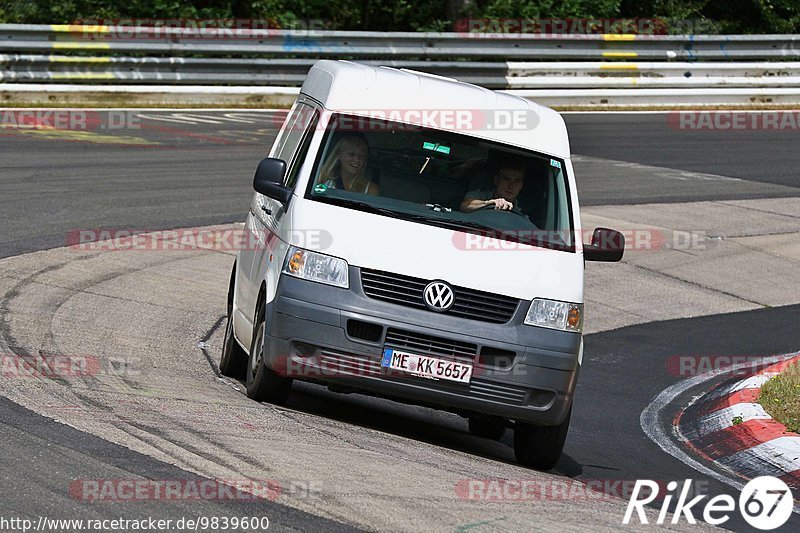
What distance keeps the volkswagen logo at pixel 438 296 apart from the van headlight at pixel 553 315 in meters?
0.46

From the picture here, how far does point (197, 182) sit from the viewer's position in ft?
55.6

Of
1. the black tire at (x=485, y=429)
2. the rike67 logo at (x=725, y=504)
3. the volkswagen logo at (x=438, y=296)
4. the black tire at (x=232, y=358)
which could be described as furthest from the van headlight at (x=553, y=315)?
the black tire at (x=232, y=358)

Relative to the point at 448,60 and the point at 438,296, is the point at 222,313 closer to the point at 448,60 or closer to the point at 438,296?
the point at 438,296

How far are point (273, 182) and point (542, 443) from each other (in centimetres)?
217

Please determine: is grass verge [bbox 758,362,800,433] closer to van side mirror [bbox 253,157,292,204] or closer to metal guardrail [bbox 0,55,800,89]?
van side mirror [bbox 253,157,292,204]

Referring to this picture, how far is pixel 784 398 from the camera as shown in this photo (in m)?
9.56

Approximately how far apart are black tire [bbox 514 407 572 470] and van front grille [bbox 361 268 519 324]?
28.9 inches

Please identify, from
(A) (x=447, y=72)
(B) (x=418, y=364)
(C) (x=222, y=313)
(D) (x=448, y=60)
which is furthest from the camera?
(D) (x=448, y=60)

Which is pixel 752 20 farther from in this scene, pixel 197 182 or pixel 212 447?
pixel 212 447

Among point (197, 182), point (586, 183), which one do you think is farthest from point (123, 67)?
point (586, 183)

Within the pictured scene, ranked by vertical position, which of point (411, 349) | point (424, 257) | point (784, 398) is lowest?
point (784, 398)

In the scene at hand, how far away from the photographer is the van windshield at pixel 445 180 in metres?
8.30

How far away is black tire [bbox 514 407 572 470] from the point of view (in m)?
7.98

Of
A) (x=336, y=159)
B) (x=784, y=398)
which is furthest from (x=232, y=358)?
(x=784, y=398)
